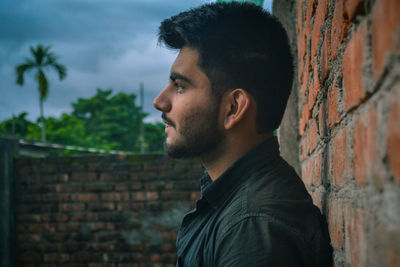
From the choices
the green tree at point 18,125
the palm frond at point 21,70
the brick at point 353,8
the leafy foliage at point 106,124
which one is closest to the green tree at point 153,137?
the leafy foliage at point 106,124

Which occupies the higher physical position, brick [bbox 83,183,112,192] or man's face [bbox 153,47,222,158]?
man's face [bbox 153,47,222,158]

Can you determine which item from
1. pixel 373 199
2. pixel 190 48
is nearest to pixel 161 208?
pixel 190 48

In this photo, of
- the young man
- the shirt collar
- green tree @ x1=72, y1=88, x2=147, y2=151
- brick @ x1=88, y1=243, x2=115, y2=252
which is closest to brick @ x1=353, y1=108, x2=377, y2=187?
the young man

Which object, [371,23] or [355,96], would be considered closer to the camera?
[371,23]

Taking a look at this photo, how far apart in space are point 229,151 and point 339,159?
1.41ft

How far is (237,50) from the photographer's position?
128cm

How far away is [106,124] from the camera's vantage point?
3409 centimetres

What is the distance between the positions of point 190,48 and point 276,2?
5.17 feet

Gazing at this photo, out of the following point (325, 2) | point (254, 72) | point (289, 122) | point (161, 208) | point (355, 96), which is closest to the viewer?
point (355, 96)

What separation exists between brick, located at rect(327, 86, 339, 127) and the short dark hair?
27 cm

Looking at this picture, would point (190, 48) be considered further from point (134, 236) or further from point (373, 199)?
point (134, 236)

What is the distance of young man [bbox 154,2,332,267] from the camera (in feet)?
3.51

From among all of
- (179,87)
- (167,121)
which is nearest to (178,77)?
(179,87)

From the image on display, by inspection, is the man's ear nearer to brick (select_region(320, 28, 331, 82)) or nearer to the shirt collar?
the shirt collar
